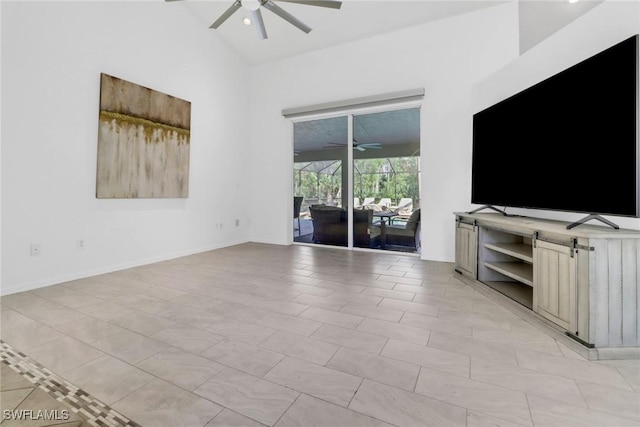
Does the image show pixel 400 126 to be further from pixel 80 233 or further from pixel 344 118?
pixel 80 233

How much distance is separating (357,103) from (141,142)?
321cm

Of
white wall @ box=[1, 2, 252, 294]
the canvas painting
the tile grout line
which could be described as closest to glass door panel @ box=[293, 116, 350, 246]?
white wall @ box=[1, 2, 252, 294]

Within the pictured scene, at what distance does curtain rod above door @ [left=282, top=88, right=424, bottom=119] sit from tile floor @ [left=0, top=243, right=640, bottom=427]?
9.29 ft

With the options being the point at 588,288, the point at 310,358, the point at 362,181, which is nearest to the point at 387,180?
the point at 362,181

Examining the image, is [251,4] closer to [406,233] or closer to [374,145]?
[374,145]

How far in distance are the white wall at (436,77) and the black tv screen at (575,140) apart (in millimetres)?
1107

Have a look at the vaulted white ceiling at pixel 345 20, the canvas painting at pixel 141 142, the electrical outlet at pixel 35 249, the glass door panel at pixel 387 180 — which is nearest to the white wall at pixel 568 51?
the vaulted white ceiling at pixel 345 20

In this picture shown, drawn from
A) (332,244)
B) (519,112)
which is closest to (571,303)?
(519,112)

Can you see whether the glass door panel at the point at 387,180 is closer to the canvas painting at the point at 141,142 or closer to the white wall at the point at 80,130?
the white wall at the point at 80,130

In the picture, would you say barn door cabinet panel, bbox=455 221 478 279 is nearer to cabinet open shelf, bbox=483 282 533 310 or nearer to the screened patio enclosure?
cabinet open shelf, bbox=483 282 533 310

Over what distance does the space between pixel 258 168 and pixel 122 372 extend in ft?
15.2

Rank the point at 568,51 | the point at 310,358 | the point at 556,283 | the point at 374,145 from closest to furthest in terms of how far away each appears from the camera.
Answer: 1. the point at 310,358
2. the point at 556,283
3. the point at 568,51
4. the point at 374,145

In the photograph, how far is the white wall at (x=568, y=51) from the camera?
2266mm

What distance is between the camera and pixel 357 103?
186 inches
